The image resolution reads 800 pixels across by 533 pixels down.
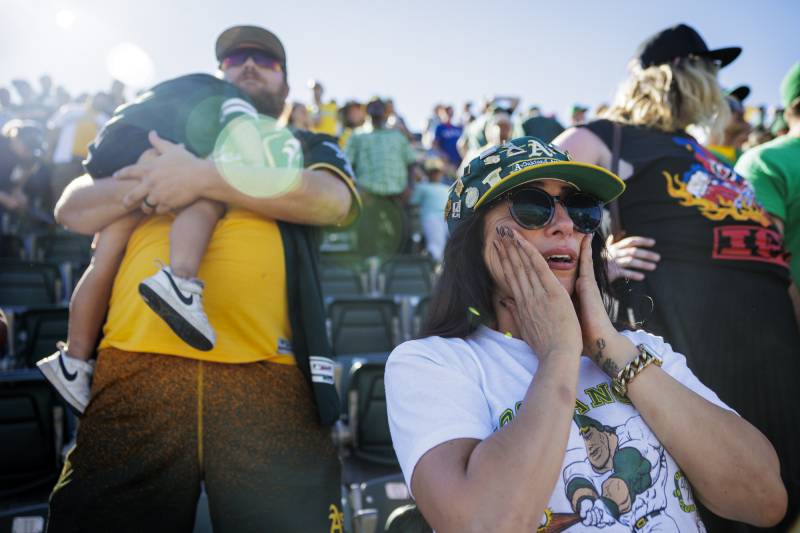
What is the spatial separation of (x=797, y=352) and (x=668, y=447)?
129 centimetres

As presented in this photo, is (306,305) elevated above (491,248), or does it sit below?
below

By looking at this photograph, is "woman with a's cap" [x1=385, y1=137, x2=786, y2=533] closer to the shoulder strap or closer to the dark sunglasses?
the shoulder strap

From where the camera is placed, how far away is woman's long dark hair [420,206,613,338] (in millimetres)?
1848

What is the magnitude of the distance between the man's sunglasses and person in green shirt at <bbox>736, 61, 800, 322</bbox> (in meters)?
2.39

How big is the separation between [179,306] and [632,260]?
172 cm

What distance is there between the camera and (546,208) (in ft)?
Answer: 5.69

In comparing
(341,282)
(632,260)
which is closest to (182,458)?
(632,260)

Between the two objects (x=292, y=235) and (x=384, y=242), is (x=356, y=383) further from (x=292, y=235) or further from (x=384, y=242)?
(x=384, y=242)

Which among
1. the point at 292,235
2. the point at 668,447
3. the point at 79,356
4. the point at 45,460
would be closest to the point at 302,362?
the point at 292,235

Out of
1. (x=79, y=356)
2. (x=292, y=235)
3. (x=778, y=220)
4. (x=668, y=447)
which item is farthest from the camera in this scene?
(x=778, y=220)

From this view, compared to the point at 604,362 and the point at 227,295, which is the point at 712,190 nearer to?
the point at 604,362

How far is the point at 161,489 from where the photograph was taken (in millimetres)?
1854

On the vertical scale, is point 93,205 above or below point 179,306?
above

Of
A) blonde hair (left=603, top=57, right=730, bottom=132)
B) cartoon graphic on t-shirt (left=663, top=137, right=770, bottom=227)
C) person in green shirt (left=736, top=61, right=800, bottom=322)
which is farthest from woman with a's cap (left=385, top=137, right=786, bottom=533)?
person in green shirt (left=736, top=61, right=800, bottom=322)
